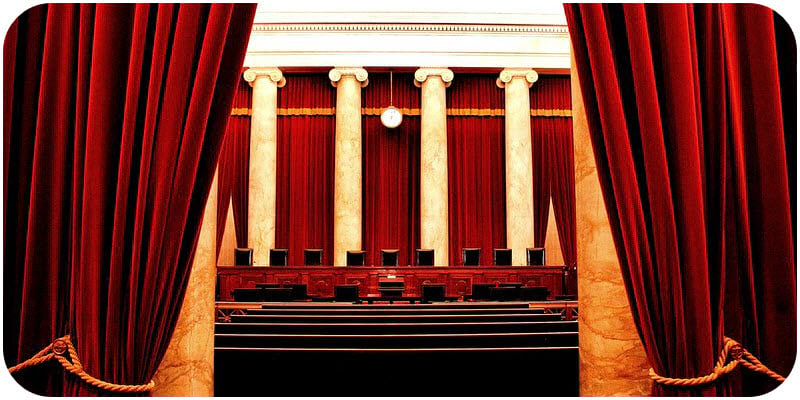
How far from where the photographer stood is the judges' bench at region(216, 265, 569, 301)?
9.66 metres

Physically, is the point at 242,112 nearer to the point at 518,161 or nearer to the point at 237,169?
the point at 237,169

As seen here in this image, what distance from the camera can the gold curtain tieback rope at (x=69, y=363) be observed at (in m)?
2.08

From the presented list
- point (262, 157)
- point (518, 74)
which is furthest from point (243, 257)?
point (518, 74)

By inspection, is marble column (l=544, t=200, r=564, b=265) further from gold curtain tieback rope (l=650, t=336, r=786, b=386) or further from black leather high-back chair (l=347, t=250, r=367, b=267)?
gold curtain tieback rope (l=650, t=336, r=786, b=386)

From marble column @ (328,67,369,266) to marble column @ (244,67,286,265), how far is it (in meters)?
1.29

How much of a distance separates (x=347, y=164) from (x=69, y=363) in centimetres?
954

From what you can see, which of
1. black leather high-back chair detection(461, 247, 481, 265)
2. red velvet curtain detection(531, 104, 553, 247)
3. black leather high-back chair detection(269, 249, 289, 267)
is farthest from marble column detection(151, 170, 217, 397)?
red velvet curtain detection(531, 104, 553, 247)

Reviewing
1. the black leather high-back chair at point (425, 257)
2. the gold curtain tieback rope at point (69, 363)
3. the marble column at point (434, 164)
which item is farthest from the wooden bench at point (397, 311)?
the marble column at point (434, 164)

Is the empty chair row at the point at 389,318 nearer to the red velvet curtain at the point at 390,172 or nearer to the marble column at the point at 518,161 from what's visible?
the marble column at the point at 518,161

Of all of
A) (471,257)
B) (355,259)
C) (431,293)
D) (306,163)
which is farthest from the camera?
(306,163)

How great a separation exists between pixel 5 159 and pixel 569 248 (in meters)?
11.2

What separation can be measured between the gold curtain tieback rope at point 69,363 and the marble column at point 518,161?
32.6ft

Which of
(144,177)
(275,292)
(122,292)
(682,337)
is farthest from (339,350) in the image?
(275,292)

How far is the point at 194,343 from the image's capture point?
238 centimetres
